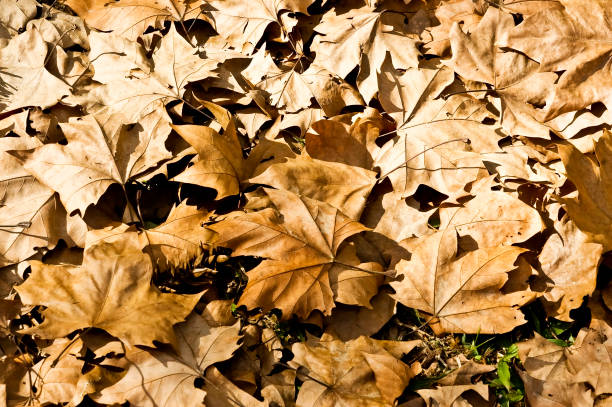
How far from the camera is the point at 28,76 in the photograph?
242cm

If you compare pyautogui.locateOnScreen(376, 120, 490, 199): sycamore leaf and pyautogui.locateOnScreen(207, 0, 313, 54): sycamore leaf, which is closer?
pyautogui.locateOnScreen(376, 120, 490, 199): sycamore leaf

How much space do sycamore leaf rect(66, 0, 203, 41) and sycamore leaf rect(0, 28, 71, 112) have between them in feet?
0.86

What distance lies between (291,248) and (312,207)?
172mm

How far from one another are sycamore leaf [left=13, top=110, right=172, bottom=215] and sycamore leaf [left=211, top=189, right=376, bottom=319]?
0.52 metres

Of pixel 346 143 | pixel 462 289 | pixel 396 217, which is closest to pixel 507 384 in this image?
pixel 462 289

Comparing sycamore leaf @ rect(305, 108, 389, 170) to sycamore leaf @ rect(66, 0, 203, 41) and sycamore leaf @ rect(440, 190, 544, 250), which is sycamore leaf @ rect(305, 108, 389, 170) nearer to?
sycamore leaf @ rect(440, 190, 544, 250)

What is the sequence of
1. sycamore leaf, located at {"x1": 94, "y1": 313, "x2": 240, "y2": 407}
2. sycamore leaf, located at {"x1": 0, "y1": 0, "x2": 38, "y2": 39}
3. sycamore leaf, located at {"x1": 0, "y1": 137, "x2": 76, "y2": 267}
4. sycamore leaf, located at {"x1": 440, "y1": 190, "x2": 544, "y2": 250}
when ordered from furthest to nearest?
sycamore leaf, located at {"x1": 0, "y1": 0, "x2": 38, "y2": 39}
sycamore leaf, located at {"x1": 0, "y1": 137, "x2": 76, "y2": 267}
sycamore leaf, located at {"x1": 440, "y1": 190, "x2": 544, "y2": 250}
sycamore leaf, located at {"x1": 94, "y1": 313, "x2": 240, "y2": 407}

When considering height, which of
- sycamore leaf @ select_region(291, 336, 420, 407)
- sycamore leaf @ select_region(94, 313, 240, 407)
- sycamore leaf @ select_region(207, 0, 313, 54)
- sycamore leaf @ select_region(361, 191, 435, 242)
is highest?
sycamore leaf @ select_region(207, 0, 313, 54)

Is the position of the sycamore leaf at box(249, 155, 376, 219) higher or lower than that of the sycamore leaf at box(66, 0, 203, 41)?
lower

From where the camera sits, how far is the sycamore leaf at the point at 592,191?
5.95ft

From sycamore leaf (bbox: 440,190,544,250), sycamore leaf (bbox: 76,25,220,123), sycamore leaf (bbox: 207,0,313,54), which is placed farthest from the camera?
sycamore leaf (bbox: 207,0,313,54)

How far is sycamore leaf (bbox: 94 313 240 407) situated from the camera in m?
1.62

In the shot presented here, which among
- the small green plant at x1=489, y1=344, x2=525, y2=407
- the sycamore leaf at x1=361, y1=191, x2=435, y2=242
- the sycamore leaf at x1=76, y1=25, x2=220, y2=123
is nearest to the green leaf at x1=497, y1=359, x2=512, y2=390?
the small green plant at x1=489, y1=344, x2=525, y2=407

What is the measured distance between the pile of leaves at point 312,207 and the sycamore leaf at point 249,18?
0.04 ft
